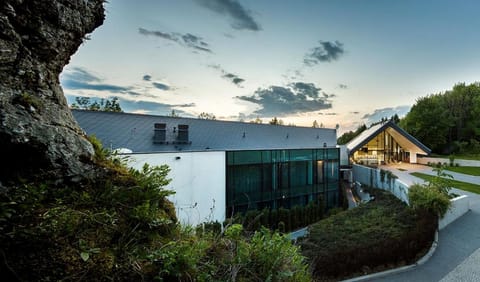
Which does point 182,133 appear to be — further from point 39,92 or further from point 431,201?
point 431,201

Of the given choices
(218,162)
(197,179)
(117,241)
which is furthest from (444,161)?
(117,241)

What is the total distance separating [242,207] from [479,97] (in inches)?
1750

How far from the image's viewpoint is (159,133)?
14.9 metres

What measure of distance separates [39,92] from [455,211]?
13.8 m

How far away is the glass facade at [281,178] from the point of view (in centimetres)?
1223

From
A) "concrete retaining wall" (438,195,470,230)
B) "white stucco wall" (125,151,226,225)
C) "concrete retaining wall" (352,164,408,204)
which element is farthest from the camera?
"concrete retaining wall" (352,164,408,204)

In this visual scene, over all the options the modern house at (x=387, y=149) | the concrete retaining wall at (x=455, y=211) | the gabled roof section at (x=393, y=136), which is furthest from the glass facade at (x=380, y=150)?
the concrete retaining wall at (x=455, y=211)

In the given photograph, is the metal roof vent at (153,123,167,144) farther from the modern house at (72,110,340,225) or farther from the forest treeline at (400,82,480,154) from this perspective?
the forest treeline at (400,82,480,154)

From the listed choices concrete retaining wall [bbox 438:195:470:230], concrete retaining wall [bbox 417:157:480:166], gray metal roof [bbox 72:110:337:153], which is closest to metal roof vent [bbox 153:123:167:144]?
gray metal roof [bbox 72:110:337:153]

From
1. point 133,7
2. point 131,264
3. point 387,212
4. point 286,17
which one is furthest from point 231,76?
point 131,264

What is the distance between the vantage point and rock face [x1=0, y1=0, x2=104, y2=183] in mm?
1747

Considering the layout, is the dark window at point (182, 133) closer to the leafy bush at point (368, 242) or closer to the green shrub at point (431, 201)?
the leafy bush at point (368, 242)

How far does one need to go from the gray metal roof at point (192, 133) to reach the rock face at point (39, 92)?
8.73 meters

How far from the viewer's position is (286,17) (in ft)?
32.8
